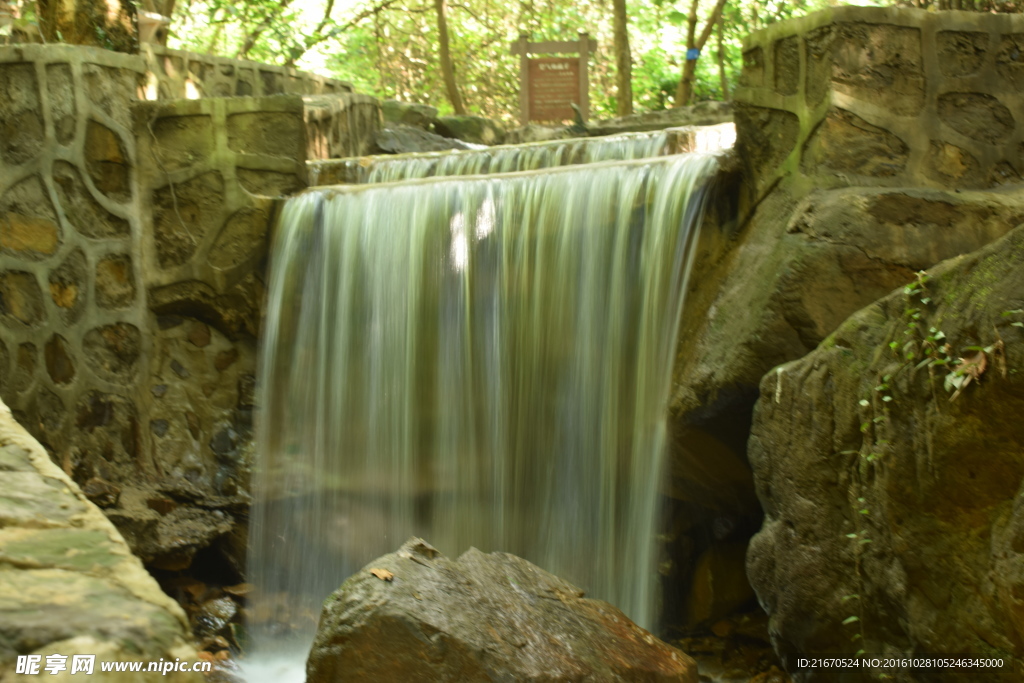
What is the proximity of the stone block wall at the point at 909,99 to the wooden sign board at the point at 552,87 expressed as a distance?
7599 millimetres

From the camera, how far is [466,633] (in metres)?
3.24

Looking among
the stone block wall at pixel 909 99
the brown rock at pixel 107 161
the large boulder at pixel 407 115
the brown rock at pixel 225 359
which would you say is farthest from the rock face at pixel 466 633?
the large boulder at pixel 407 115

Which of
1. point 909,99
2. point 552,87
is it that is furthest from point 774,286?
point 552,87

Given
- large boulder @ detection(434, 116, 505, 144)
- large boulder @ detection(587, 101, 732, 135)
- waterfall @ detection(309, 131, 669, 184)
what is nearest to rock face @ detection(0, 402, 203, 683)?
waterfall @ detection(309, 131, 669, 184)

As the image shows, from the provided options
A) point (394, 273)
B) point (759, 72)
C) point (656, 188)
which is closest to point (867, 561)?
point (656, 188)

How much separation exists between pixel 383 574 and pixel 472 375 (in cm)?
210

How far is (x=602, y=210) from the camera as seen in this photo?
5.10 metres

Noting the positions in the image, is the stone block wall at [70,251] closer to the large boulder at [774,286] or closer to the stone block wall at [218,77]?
the stone block wall at [218,77]

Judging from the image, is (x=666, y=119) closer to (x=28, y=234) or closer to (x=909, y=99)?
(x=909, y=99)

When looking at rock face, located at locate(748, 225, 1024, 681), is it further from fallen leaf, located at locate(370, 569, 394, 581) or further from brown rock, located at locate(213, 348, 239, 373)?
brown rock, located at locate(213, 348, 239, 373)

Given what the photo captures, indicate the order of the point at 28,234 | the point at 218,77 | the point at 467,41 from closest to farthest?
the point at 28,234 → the point at 218,77 → the point at 467,41

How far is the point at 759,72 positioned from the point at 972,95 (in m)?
1.02

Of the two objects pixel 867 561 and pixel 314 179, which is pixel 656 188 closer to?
pixel 867 561

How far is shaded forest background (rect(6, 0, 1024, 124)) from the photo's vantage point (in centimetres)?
1298
